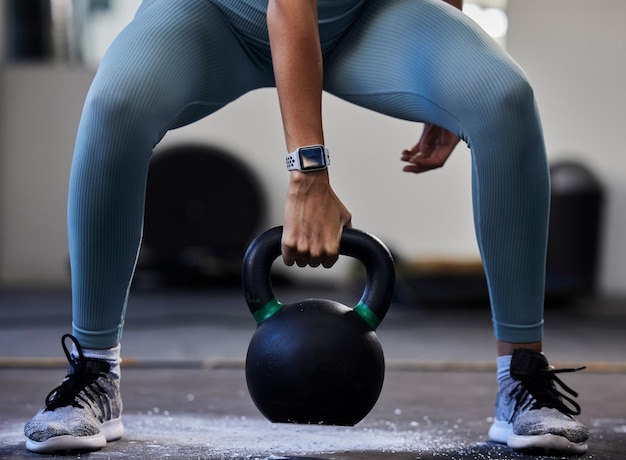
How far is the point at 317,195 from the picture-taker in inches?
45.4

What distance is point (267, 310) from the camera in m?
1.15

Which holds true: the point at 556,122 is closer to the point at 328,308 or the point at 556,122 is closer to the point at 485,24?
the point at 485,24

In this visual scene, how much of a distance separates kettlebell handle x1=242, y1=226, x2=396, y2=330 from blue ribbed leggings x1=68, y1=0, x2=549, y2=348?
0.23 m

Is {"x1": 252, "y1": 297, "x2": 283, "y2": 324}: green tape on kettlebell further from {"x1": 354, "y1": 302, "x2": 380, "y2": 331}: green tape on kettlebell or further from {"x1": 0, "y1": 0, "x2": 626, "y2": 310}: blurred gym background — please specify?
{"x1": 0, "y1": 0, "x2": 626, "y2": 310}: blurred gym background

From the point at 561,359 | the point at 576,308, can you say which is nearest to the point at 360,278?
the point at 576,308

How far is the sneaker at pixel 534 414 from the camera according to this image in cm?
126

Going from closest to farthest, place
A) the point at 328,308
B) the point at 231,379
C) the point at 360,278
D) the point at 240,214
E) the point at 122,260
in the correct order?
the point at 328,308
the point at 122,260
the point at 231,379
the point at 360,278
the point at 240,214

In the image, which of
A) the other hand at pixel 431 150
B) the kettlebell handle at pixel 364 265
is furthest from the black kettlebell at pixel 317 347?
the other hand at pixel 431 150

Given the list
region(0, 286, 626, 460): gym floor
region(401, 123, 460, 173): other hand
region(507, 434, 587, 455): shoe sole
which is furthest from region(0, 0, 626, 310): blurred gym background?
region(507, 434, 587, 455): shoe sole

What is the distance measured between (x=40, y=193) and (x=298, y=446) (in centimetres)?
441

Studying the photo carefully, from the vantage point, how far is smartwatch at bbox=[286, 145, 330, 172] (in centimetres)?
116

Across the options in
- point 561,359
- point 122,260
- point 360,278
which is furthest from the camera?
point 360,278

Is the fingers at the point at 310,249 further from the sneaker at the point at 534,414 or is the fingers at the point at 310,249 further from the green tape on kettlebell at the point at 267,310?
the sneaker at the point at 534,414

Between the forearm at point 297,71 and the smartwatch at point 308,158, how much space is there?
1 cm
